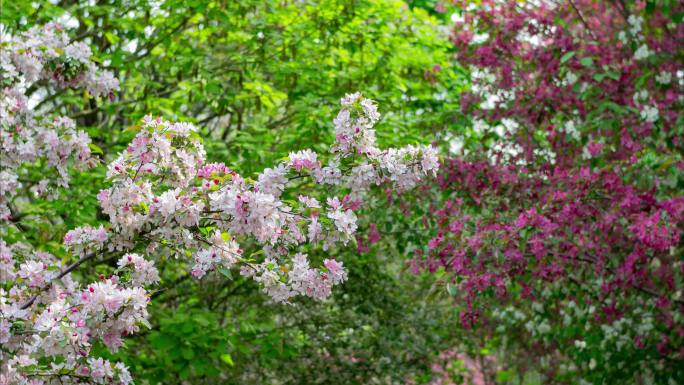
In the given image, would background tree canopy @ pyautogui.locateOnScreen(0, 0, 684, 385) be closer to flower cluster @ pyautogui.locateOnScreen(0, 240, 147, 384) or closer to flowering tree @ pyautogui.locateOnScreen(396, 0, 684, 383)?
flowering tree @ pyautogui.locateOnScreen(396, 0, 684, 383)

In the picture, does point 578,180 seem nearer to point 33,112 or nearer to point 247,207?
point 247,207

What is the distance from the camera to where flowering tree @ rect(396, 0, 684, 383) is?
6.63 m

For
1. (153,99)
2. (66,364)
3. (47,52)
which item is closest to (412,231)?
(153,99)

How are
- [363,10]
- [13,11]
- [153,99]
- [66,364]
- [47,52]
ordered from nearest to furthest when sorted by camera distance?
1. [66,364]
2. [47,52]
3. [13,11]
4. [153,99]
5. [363,10]

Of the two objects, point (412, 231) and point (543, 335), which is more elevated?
point (412, 231)

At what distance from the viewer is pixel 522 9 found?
27.1ft

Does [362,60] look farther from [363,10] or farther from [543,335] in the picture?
[543,335]

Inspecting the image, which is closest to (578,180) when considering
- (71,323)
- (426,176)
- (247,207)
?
(426,176)

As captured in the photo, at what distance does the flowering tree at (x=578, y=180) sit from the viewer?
6633 mm

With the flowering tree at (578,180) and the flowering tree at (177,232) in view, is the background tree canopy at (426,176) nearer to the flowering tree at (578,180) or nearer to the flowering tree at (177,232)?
the flowering tree at (578,180)

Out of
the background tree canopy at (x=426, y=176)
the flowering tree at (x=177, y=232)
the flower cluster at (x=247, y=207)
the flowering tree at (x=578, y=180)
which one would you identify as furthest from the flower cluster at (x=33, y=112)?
the flowering tree at (x=578, y=180)

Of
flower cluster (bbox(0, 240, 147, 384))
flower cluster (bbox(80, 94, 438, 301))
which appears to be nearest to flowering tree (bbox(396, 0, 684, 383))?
flower cluster (bbox(80, 94, 438, 301))

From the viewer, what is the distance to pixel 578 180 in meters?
6.66

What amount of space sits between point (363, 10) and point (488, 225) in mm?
2718
